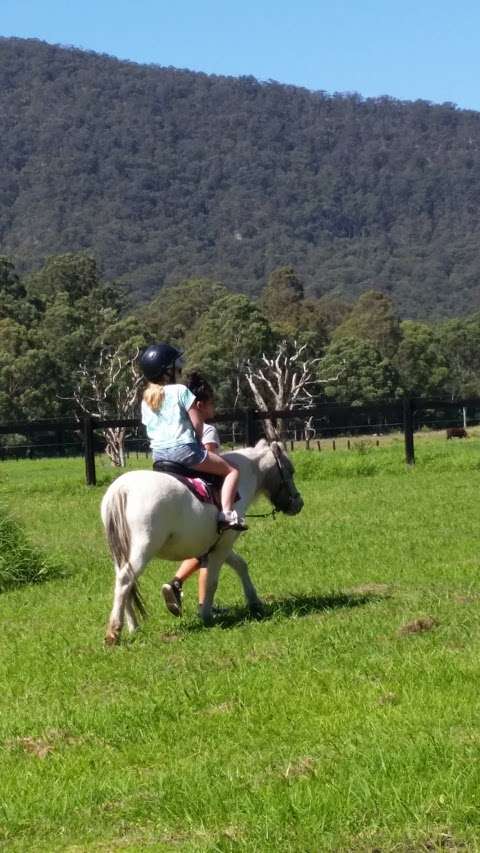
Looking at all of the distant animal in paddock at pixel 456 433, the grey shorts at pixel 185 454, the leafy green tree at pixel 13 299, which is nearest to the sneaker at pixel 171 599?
the grey shorts at pixel 185 454

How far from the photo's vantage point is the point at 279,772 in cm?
539

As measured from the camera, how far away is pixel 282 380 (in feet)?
235

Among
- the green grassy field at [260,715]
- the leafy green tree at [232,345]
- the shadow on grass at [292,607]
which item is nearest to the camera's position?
the green grassy field at [260,715]

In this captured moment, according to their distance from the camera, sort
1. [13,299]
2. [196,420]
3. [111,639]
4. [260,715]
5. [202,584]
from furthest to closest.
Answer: [13,299] < [202,584] < [196,420] < [111,639] < [260,715]

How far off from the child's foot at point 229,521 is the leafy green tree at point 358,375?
69066mm

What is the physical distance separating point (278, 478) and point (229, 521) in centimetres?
129

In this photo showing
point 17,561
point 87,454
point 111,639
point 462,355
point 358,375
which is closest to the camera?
point 111,639

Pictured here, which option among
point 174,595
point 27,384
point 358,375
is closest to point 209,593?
point 174,595

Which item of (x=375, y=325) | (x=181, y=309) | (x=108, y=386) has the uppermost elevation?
(x=181, y=309)

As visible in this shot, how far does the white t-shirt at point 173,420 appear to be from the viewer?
9227mm

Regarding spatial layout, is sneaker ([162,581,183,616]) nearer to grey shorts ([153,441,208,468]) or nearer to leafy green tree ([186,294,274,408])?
grey shorts ([153,441,208,468])

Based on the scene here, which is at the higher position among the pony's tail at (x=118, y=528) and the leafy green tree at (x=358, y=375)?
the leafy green tree at (x=358, y=375)

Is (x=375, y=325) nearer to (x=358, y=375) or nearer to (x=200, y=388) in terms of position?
(x=358, y=375)

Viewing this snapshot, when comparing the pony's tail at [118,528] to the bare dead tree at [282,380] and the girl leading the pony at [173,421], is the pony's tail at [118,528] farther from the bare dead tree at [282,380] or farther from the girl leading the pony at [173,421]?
the bare dead tree at [282,380]
